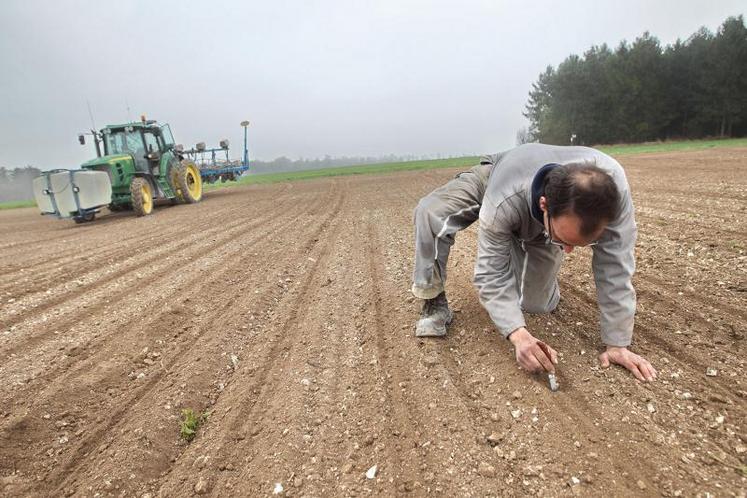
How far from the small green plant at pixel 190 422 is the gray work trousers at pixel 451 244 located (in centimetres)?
141

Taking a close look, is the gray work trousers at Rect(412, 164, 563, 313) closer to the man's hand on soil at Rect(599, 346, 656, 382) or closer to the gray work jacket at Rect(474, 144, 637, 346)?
the gray work jacket at Rect(474, 144, 637, 346)

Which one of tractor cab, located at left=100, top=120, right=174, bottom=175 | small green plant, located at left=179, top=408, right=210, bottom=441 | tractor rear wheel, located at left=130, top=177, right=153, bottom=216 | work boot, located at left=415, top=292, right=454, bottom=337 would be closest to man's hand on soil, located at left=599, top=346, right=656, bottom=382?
work boot, located at left=415, top=292, right=454, bottom=337

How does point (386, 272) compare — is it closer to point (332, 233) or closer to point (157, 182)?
point (332, 233)

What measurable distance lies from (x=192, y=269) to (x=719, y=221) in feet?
20.0

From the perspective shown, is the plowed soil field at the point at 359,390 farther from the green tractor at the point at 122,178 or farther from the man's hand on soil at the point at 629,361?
the green tractor at the point at 122,178

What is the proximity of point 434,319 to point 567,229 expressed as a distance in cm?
120

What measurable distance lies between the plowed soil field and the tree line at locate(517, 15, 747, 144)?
122 ft

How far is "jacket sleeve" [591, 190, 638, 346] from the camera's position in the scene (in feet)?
6.49

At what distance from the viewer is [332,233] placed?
259 inches

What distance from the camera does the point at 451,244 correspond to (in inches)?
100.0

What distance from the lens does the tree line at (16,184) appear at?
3349 cm

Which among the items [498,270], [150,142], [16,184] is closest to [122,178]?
[150,142]

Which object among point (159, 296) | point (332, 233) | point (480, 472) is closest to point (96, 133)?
point (332, 233)

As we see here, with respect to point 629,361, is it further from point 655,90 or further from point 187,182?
point 655,90
